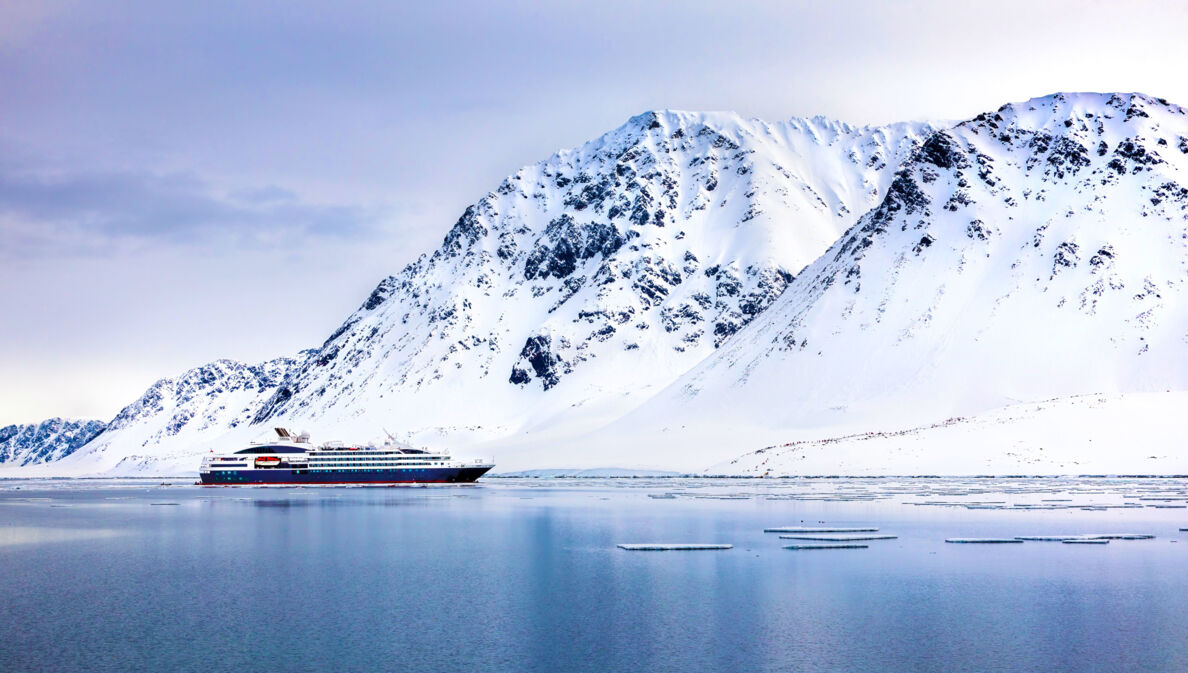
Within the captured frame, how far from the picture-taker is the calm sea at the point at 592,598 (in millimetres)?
28812

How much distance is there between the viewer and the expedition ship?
6289 inches

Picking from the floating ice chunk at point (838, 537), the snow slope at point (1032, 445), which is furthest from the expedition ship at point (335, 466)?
the floating ice chunk at point (838, 537)

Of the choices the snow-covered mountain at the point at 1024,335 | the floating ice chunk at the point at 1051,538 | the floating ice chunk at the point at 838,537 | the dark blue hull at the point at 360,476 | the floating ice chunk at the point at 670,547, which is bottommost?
the floating ice chunk at the point at 1051,538

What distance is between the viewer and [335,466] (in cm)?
16375

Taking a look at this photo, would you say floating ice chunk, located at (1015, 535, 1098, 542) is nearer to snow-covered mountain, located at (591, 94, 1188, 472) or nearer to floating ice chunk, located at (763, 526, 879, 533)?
floating ice chunk, located at (763, 526, 879, 533)

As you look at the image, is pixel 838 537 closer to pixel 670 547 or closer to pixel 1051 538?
pixel 1051 538

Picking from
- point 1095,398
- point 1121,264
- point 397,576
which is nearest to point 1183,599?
point 397,576

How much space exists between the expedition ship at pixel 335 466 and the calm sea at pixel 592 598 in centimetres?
8903

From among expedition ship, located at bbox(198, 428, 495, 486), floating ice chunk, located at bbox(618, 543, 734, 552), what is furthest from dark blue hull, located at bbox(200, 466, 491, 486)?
floating ice chunk, located at bbox(618, 543, 734, 552)

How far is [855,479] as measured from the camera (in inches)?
5699

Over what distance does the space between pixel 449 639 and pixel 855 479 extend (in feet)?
395

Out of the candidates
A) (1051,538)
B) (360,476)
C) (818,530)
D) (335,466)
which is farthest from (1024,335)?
(1051,538)

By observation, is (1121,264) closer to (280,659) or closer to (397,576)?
(397,576)

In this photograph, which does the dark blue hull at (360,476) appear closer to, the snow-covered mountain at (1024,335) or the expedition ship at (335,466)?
the expedition ship at (335,466)
